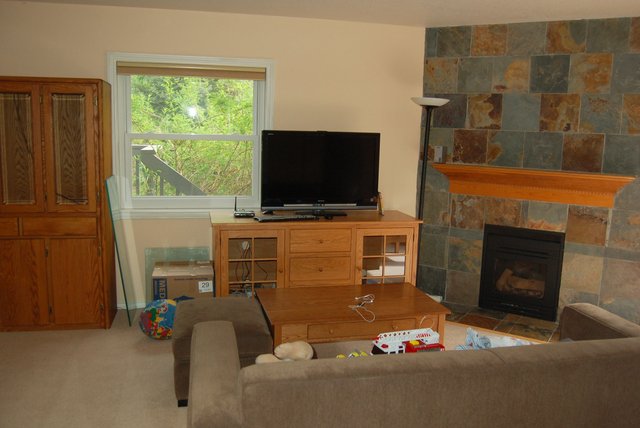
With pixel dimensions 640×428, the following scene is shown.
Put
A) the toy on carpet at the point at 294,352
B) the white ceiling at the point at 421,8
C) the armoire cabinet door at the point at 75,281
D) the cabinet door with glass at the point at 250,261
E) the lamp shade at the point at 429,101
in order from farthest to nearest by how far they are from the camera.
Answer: the lamp shade at the point at 429,101, the cabinet door with glass at the point at 250,261, the armoire cabinet door at the point at 75,281, the white ceiling at the point at 421,8, the toy on carpet at the point at 294,352

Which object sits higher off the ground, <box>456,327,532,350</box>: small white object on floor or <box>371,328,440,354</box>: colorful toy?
<box>456,327,532,350</box>: small white object on floor

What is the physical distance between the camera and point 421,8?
4090 mm

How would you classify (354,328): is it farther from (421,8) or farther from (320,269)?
(421,8)

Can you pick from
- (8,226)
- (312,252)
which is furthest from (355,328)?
(8,226)

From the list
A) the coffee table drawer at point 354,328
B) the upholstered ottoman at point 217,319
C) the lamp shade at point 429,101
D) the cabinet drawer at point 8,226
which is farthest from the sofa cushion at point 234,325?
the lamp shade at point 429,101

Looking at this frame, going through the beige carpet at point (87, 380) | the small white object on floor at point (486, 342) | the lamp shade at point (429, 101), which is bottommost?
the beige carpet at point (87, 380)

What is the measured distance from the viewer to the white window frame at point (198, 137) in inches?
171

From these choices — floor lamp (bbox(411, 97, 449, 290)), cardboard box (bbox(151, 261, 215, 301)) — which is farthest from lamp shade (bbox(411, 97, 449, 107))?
cardboard box (bbox(151, 261, 215, 301))

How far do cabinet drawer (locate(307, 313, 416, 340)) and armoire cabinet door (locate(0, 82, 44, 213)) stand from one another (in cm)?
215

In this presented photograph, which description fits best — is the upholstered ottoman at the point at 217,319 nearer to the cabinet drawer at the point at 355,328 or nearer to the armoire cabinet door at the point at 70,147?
the cabinet drawer at the point at 355,328

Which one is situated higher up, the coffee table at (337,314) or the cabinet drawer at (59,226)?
the cabinet drawer at (59,226)

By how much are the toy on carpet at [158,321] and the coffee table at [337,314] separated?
28.7 inches

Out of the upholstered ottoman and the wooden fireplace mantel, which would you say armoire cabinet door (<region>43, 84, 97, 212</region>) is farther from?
the wooden fireplace mantel

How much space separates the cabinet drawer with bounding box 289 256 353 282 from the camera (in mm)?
4234
